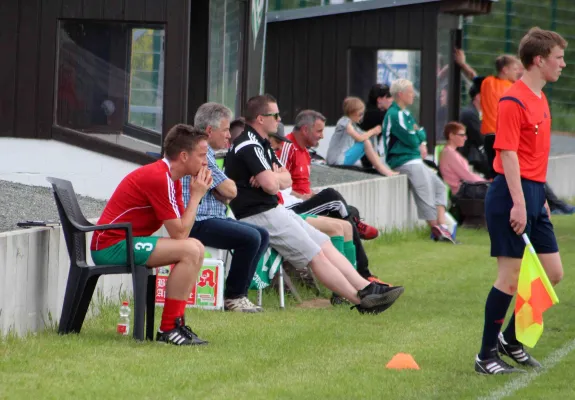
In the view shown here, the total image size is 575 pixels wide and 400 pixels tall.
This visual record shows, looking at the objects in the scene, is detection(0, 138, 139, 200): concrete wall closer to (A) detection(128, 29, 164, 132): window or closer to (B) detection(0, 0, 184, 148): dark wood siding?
(B) detection(0, 0, 184, 148): dark wood siding

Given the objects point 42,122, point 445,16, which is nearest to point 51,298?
point 42,122

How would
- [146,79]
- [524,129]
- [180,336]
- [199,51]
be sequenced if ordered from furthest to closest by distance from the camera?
[199,51] → [146,79] → [180,336] → [524,129]

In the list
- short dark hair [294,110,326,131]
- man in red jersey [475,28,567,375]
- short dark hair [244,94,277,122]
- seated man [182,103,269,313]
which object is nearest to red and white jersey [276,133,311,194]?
short dark hair [294,110,326,131]

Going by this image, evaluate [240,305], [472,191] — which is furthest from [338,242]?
[472,191]

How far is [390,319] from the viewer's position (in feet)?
31.1

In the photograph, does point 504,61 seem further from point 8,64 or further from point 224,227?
point 224,227

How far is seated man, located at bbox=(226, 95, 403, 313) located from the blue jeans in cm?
30

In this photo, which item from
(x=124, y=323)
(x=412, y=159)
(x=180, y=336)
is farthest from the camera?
(x=412, y=159)

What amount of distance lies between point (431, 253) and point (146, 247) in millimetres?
6630

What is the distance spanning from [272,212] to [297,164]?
5.31ft

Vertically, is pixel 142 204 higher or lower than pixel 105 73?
lower

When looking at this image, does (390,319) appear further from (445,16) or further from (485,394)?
(445,16)

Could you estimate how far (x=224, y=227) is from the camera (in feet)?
31.0

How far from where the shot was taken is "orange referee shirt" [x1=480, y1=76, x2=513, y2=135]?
704 inches
